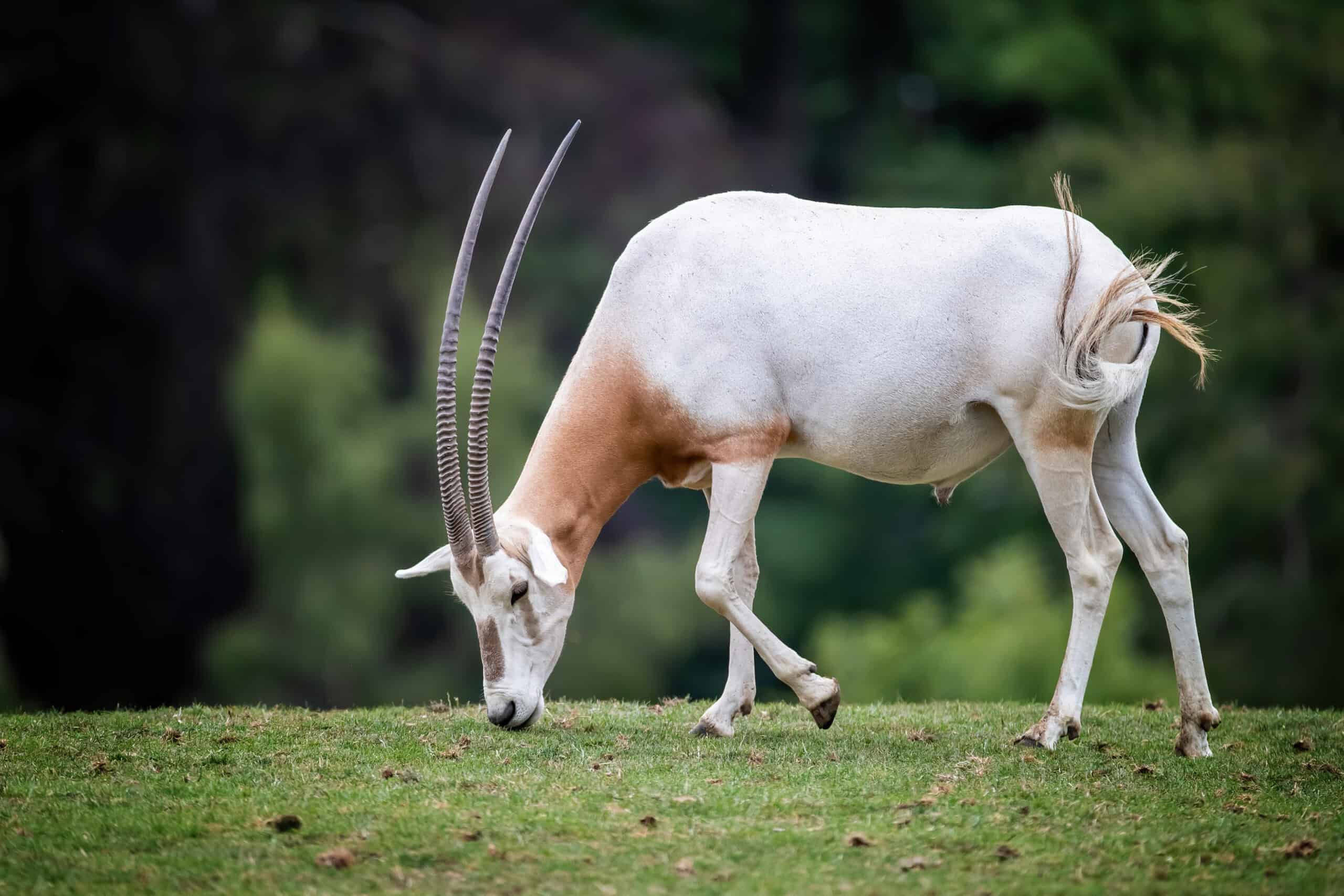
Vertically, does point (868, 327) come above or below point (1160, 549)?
above

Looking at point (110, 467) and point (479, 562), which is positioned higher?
point (479, 562)

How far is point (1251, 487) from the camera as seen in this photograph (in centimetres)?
2789

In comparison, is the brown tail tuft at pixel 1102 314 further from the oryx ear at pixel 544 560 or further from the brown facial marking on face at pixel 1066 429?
the oryx ear at pixel 544 560

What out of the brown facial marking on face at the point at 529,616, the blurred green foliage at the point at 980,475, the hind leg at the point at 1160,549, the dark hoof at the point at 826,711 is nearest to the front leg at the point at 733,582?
the dark hoof at the point at 826,711

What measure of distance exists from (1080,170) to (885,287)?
83.4ft

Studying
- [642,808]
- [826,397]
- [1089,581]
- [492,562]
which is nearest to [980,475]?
[1089,581]

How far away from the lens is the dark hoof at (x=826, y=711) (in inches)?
309

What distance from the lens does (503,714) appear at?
Result: 8.12 metres

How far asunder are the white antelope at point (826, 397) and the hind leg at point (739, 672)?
0.03m

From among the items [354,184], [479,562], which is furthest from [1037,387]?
[354,184]

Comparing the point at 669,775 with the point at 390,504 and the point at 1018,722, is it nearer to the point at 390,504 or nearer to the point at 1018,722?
the point at 1018,722

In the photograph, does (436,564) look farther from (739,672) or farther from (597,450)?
(739,672)

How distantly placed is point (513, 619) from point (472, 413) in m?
1.00

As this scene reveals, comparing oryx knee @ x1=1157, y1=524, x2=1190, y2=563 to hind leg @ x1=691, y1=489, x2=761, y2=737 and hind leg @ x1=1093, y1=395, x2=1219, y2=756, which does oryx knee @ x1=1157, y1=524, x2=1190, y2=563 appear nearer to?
hind leg @ x1=1093, y1=395, x2=1219, y2=756
